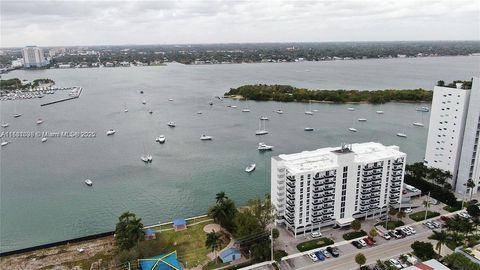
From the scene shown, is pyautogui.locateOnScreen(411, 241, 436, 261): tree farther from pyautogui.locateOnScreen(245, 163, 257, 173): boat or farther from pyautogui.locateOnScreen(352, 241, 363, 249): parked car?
pyautogui.locateOnScreen(245, 163, 257, 173): boat

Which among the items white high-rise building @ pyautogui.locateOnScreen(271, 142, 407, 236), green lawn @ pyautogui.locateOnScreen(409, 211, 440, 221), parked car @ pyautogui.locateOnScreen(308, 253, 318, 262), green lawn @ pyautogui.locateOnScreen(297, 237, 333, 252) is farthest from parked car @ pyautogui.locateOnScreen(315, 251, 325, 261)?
green lawn @ pyautogui.locateOnScreen(409, 211, 440, 221)

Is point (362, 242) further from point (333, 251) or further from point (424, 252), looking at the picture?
point (424, 252)

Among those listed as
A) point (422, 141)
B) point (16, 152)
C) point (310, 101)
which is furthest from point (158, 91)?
point (422, 141)

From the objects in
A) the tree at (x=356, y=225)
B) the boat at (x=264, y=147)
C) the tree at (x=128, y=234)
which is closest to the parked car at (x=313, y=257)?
the tree at (x=356, y=225)

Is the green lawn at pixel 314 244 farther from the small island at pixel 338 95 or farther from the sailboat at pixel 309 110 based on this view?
the small island at pixel 338 95

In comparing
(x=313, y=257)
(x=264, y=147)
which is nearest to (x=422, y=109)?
(x=264, y=147)

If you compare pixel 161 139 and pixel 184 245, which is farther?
pixel 161 139
